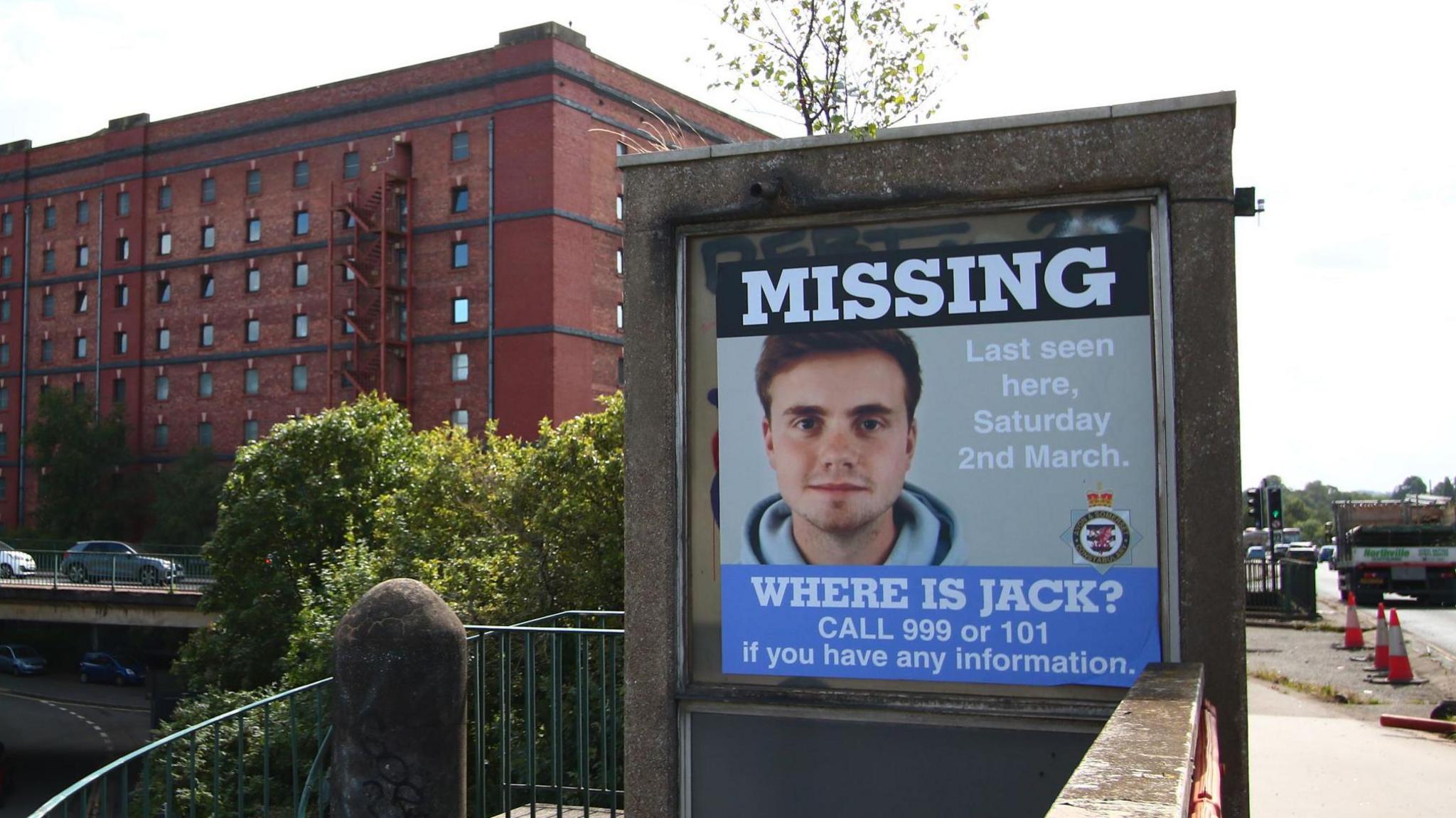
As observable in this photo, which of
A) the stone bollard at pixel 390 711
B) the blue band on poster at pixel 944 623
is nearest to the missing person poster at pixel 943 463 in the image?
the blue band on poster at pixel 944 623

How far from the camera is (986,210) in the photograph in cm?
546

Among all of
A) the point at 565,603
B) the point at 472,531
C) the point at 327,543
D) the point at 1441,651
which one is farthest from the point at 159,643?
the point at 1441,651

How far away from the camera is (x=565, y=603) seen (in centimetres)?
1883

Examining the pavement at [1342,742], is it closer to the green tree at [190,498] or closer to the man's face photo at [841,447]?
the man's face photo at [841,447]

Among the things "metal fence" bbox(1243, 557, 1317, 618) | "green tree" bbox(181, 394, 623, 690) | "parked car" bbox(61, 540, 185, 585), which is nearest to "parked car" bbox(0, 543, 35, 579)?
"parked car" bbox(61, 540, 185, 585)

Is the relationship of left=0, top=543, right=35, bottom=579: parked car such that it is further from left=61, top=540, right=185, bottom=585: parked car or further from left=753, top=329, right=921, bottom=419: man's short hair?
left=753, top=329, right=921, bottom=419: man's short hair

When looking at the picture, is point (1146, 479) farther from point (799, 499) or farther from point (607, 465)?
point (607, 465)

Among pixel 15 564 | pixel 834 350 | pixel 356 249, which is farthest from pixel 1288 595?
pixel 15 564

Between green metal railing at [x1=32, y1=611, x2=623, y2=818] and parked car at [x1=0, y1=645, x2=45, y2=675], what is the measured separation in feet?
142

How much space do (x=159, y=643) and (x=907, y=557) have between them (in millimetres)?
53134

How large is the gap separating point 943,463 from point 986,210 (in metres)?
1.08

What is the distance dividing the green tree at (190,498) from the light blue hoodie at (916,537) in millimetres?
49752

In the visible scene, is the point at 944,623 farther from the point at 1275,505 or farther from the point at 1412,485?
the point at 1412,485

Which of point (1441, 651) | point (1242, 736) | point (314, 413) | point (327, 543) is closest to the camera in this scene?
point (1242, 736)
